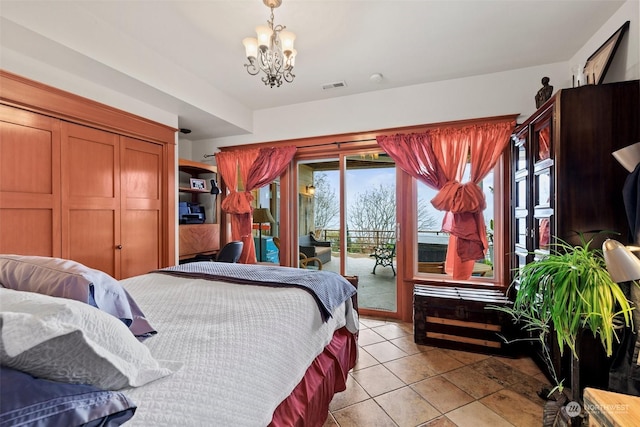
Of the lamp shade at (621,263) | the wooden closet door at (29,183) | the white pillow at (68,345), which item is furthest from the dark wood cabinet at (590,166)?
the wooden closet door at (29,183)

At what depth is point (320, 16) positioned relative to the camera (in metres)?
1.98

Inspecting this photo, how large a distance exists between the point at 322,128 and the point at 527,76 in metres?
2.17

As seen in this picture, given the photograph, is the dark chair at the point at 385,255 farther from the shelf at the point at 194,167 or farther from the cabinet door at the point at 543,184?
the shelf at the point at 194,167

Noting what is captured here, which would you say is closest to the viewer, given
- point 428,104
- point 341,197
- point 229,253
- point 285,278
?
point 285,278

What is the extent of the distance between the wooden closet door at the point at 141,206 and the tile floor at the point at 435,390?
2288 mm

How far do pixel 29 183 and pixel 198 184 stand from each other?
1771 mm

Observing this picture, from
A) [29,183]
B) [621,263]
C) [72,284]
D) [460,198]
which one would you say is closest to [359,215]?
[460,198]

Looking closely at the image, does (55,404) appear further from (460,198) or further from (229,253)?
(460,198)

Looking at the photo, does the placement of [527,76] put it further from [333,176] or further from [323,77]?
[333,176]

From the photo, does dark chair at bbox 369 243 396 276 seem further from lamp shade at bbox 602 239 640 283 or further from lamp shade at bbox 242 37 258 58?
lamp shade at bbox 242 37 258 58

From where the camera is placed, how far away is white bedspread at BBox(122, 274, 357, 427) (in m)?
0.73

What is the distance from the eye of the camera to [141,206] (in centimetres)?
278

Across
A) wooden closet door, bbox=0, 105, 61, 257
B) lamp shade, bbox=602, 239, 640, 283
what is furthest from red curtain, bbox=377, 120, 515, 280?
wooden closet door, bbox=0, 105, 61, 257

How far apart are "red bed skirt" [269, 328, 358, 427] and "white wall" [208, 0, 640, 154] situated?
7.89 feet
